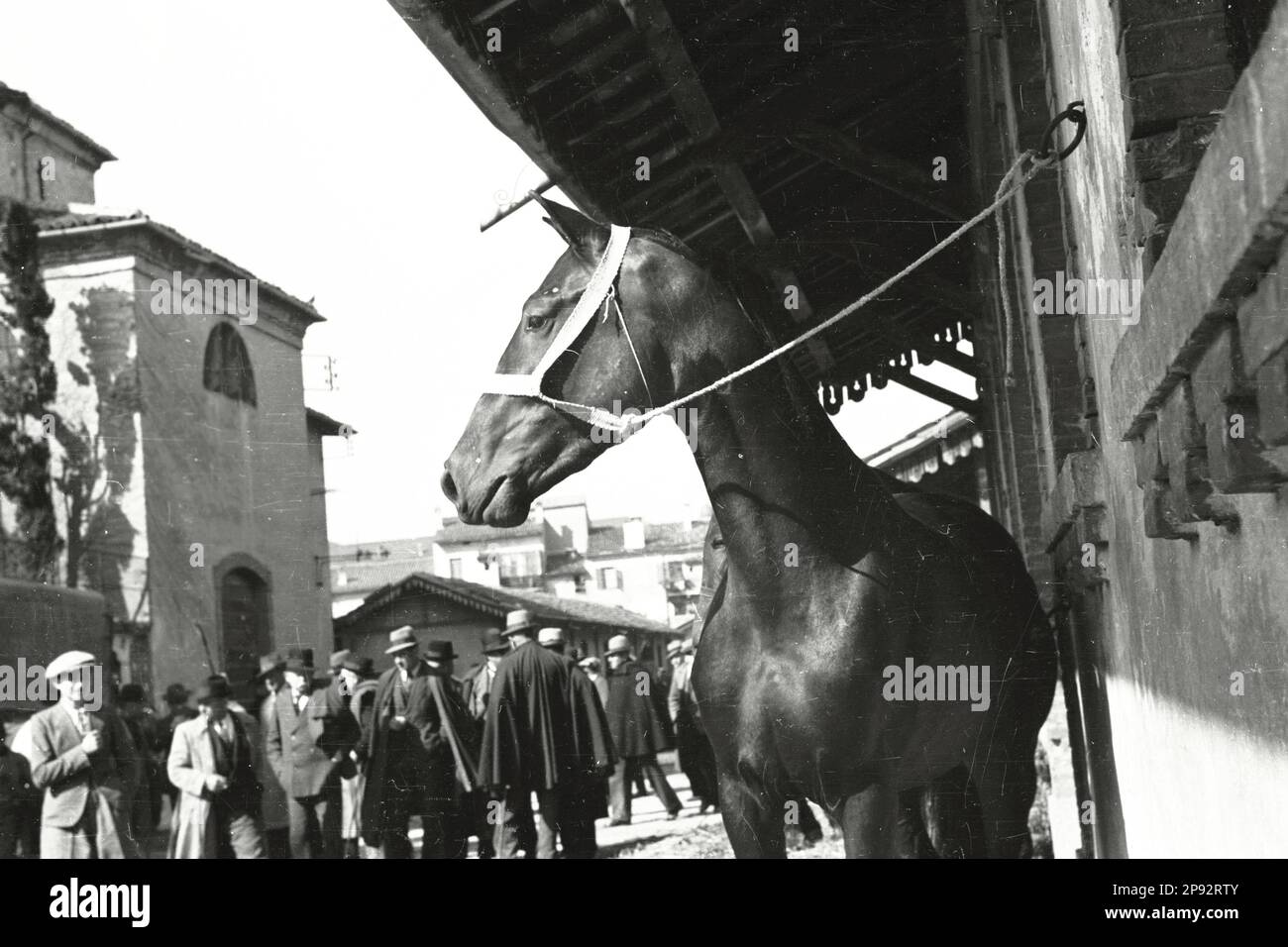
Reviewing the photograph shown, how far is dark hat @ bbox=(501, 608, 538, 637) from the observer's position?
7375 millimetres

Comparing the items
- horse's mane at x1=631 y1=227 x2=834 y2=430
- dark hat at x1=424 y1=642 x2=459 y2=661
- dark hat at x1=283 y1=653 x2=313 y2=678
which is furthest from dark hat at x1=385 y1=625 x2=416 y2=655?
horse's mane at x1=631 y1=227 x2=834 y2=430

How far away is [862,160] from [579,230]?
67.0 inches

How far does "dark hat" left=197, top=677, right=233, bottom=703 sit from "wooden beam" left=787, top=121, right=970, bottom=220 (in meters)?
4.43

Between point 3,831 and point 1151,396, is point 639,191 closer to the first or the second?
point 1151,396

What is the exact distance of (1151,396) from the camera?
177cm

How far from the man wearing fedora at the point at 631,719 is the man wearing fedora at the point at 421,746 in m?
2.03

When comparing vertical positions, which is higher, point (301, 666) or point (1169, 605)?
point (301, 666)

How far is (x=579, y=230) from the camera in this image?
316cm

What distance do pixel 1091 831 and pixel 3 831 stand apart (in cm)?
481

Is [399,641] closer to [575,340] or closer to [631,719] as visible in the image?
[631,719]

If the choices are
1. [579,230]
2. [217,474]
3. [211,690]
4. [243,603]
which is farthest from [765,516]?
[211,690]

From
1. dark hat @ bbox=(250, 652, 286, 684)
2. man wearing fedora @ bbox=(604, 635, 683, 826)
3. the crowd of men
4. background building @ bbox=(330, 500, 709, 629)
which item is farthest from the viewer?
man wearing fedora @ bbox=(604, 635, 683, 826)

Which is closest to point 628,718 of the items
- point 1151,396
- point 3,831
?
point 3,831

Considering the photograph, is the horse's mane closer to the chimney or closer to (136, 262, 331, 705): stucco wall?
(136, 262, 331, 705): stucco wall
